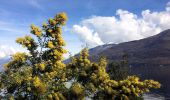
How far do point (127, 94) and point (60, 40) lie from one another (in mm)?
8502

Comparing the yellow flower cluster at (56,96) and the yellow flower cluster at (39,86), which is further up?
the yellow flower cluster at (39,86)

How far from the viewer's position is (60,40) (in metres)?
31.7

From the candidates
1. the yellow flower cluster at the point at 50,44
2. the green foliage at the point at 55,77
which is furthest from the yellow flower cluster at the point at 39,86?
the yellow flower cluster at the point at 50,44

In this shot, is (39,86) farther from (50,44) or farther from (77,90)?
(50,44)

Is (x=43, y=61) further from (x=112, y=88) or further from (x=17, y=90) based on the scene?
(x=112, y=88)

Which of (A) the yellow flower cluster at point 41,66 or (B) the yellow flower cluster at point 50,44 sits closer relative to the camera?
(A) the yellow flower cluster at point 41,66

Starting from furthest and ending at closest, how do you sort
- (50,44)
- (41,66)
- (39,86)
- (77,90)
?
(50,44), (41,66), (77,90), (39,86)

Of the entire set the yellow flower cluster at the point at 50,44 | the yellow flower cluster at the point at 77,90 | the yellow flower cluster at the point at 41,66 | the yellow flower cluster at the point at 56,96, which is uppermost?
the yellow flower cluster at the point at 50,44

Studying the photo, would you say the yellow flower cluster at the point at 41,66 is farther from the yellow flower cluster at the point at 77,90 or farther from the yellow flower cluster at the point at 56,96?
the yellow flower cluster at the point at 77,90

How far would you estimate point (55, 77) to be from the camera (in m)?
31.7

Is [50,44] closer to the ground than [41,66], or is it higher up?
higher up

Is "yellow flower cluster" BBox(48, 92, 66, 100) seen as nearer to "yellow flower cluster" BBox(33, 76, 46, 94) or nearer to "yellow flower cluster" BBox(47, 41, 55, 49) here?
"yellow flower cluster" BBox(33, 76, 46, 94)

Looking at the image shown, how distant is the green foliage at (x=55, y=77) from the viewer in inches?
1101

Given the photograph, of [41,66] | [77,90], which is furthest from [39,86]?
[77,90]
